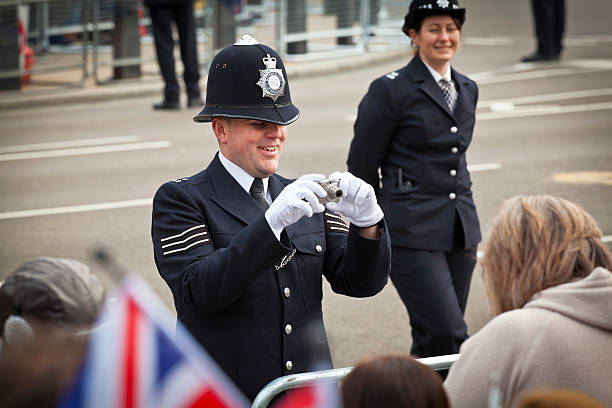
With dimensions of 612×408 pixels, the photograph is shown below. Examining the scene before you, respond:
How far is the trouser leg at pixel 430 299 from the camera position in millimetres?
5441

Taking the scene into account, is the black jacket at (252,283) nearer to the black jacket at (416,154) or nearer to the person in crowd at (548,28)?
the black jacket at (416,154)

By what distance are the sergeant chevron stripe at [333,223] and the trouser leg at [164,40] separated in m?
10.9

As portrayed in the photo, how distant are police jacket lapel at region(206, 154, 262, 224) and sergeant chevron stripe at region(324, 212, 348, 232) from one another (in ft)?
0.94

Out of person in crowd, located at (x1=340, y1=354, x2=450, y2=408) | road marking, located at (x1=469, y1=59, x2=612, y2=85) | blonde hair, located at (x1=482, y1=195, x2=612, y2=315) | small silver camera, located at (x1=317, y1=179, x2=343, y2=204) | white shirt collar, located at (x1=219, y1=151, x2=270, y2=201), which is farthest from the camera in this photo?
road marking, located at (x1=469, y1=59, x2=612, y2=85)

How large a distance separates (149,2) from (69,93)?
2.68m

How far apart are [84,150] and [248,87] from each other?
945cm

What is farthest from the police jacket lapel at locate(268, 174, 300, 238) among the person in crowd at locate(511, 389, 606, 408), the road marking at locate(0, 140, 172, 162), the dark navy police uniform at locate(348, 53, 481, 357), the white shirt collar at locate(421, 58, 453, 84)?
the road marking at locate(0, 140, 172, 162)

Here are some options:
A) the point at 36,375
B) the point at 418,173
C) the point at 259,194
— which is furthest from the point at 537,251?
the point at 418,173

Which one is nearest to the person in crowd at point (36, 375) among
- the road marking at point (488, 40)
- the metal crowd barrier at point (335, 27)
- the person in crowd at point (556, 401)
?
the person in crowd at point (556, 401)

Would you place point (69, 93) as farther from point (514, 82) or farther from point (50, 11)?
point (514, 82)

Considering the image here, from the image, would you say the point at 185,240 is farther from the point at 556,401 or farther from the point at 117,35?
the point at 117,35

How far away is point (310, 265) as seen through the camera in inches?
148

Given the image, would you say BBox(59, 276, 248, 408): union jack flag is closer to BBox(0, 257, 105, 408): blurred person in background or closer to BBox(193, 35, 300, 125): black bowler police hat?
BBox(0, 257, 105, 408): blurred person in background

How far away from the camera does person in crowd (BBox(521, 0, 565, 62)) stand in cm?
1773
